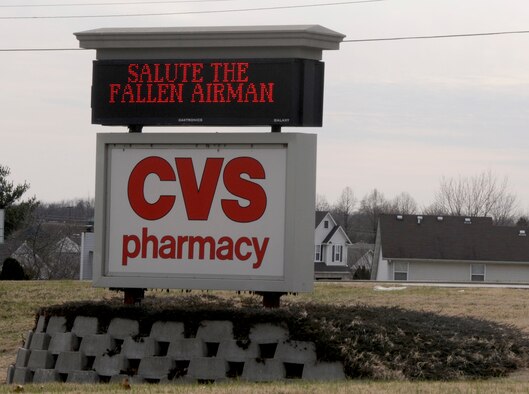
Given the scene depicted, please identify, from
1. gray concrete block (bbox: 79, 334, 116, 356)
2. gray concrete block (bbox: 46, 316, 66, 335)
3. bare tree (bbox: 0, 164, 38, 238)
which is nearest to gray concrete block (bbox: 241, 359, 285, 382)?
gray concrete block (bbox: 79, 334, 116, 356)

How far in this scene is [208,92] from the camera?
44.9ft

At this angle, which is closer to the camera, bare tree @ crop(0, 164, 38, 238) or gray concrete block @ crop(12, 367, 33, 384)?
gray concrete block @ crop(12, 367, 33, 384)

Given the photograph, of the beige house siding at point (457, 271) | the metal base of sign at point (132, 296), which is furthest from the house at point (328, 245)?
the metal base of sign at point (132, 296)

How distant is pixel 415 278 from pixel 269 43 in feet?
173

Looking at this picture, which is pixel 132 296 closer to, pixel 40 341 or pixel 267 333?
pixel 40 341

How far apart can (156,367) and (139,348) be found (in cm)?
38

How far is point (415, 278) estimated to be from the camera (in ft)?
213

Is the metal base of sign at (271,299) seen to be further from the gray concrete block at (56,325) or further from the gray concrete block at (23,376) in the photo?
the gray concrete block at (23,376)

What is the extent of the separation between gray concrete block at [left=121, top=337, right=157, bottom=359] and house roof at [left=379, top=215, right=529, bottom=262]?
52789 millimetres

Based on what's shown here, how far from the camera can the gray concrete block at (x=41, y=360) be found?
13.5 metres

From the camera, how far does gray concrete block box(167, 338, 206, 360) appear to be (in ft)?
41.7

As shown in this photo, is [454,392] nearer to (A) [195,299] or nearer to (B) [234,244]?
(B) [234,244]

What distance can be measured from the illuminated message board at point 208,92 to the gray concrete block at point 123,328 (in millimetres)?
2579

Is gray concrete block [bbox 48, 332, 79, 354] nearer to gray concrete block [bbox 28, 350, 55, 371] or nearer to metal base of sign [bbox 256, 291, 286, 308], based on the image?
gray concrete block [bbox 28, 350, 55, 371]
